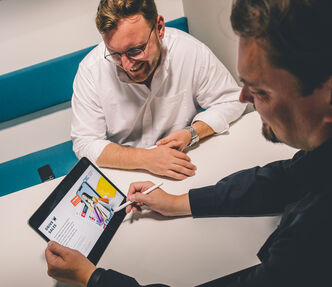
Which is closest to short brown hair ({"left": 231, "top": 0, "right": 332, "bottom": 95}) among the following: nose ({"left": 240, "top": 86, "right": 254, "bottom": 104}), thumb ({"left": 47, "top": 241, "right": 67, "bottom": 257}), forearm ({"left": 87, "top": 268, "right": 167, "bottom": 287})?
nose ({"left": 240, "top": 86, "right": 254, "bottom": 104})

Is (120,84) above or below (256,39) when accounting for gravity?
below

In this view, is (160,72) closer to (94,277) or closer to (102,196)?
(102,196)

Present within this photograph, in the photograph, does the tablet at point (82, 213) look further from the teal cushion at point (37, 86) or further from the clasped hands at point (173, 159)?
the teal cushion at point (37, 86)

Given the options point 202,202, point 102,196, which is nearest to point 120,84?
point 102,196

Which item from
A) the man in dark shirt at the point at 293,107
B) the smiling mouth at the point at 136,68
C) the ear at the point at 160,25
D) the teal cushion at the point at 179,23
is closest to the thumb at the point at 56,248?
the man in dark shirt at the point at 293,107

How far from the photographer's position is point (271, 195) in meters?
0.94

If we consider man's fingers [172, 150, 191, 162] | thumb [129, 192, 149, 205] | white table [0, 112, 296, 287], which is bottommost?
white table [0, 112, 296, 287]

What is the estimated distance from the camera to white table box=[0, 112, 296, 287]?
867 mm

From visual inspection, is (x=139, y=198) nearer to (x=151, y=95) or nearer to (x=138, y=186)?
(x=138, y=186)

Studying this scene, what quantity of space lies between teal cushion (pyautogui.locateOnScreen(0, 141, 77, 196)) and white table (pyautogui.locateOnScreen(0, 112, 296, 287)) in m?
0.70

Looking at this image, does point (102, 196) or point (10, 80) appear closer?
point (102, 196)

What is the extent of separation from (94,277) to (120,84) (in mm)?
904

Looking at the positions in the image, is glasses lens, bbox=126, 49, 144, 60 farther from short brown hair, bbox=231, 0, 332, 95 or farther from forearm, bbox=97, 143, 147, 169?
short brown hair, bbox=231, 0, 332, 95

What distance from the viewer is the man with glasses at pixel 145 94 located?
1.17m
